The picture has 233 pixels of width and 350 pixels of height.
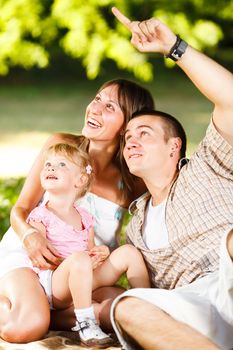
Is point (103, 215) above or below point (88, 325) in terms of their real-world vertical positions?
above

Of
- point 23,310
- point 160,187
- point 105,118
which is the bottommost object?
point 23,310

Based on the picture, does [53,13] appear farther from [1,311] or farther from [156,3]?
[1,311]

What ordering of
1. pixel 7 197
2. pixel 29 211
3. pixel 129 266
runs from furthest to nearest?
pixel 7 197
pixel 29 211
pixel 129 266

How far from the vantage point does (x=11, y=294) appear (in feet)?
11.0

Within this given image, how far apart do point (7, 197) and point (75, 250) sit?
237 centimetres

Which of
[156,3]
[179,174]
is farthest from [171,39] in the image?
[156,3]

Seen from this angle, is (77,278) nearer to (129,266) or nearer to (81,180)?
(129,266)

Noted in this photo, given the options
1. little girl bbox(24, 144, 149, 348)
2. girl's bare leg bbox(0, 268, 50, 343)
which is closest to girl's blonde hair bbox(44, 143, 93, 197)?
little girl bbox(24, 144, 149, 348)

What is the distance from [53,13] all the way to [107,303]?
8.12 meters

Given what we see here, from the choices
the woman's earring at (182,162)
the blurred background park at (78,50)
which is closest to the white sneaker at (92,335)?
the woman's earring at (182,162)

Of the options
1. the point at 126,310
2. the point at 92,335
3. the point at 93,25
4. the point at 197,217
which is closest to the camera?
the point at 126,310

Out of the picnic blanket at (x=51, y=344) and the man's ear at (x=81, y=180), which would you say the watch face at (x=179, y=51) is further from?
the picnic blanket at (x=51, y=344)

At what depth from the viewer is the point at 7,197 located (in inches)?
228

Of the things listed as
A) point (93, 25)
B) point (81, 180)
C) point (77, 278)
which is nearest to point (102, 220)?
point (81, 180)
